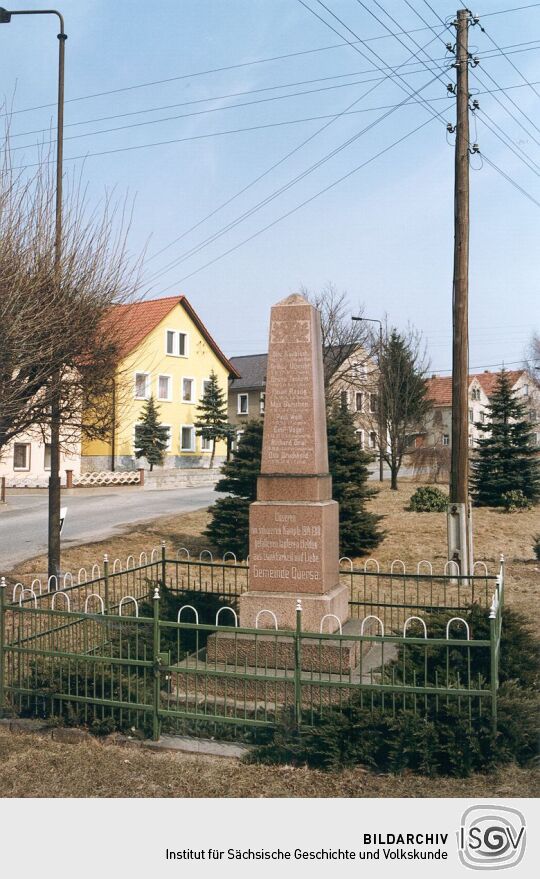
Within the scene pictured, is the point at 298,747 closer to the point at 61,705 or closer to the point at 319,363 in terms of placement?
the point at 61,705

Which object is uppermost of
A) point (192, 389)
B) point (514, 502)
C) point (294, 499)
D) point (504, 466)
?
point (192, 389)

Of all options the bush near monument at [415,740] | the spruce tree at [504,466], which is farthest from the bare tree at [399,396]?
the bush near monument at [415,740]

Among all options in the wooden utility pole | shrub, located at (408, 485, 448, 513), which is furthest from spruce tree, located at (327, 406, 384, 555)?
shrub, located at (408, 485, 448, 513)

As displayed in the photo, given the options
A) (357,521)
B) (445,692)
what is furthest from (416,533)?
(445,692)

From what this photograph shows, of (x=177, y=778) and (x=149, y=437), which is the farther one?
(x=149, y=437)

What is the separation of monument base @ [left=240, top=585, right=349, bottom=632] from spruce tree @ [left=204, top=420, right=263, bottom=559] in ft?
22.0

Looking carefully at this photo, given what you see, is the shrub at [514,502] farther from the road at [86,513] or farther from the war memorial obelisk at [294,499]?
the war memorial obelisk at [294,499]

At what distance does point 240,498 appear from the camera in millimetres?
14008

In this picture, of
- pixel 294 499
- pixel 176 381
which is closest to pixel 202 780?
pixel 294 499

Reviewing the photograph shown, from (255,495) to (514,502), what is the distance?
919 cm

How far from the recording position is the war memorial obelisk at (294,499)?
6816 millimetres

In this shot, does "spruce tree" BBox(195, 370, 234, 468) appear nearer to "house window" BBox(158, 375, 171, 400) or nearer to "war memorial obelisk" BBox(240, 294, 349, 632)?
"house window" BBox(158, 375, 171, 400)

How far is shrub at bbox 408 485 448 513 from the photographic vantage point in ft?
61.1
